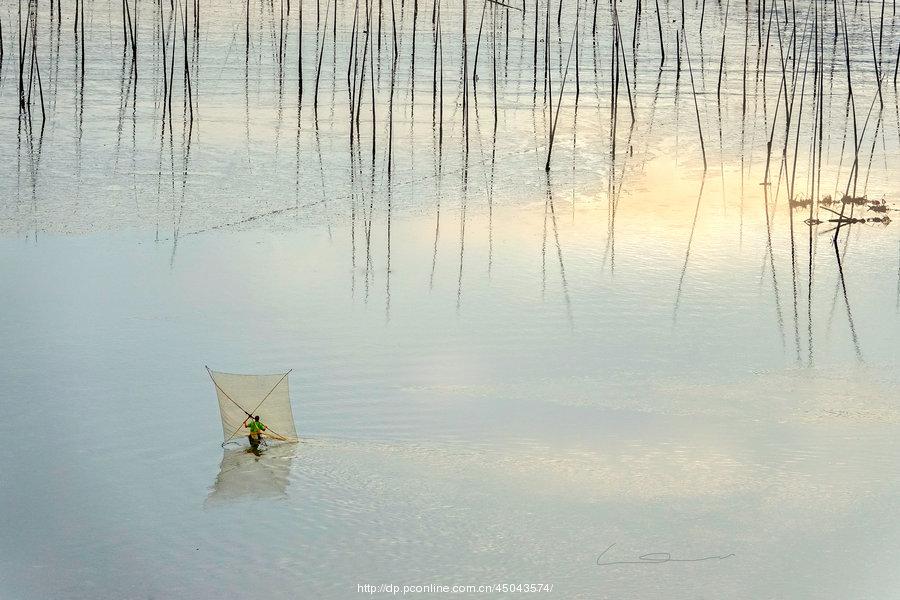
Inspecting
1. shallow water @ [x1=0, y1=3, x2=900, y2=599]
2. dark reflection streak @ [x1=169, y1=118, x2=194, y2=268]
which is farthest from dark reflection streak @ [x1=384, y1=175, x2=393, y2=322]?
dark reflection streak @ [x1=169, y1=118, x2=194, y2=268]

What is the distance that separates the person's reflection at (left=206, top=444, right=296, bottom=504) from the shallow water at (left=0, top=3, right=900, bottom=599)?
0.05 feet

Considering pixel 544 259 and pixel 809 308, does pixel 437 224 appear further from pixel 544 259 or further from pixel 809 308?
pixel 809 308

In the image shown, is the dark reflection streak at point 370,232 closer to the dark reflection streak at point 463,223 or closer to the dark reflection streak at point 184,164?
the dark reflection streak at point 463,223

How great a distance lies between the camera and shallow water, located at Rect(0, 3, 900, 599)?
4215 mm

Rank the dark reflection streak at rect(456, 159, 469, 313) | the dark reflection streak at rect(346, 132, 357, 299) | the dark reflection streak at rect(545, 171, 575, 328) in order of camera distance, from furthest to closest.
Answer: the dark reflection streak at rect(346, 132, 357, 299)
the dark reflection streak at rect(456, 159, 469, 313)
the dark reflection streak at rect(545, 171, 575, 328)

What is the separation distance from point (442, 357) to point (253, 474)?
1406 millimetres

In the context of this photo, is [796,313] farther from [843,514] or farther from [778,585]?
[778,585]

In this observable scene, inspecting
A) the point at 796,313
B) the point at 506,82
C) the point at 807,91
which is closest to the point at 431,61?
the point at 506,82

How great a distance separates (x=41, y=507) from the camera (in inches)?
174

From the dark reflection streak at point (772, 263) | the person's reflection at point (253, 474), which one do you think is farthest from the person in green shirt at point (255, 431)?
the dark reflection streak at point (772, 263)

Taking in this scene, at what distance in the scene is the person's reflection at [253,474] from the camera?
4516 mm

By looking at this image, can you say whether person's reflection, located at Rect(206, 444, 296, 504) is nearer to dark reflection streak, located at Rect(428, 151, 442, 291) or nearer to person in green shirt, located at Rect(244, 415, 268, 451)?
person in green shirt, located at Rect(244, 415, 268, 451)

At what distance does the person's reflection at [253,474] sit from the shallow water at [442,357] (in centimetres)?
2

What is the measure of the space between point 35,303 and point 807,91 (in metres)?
8.38
